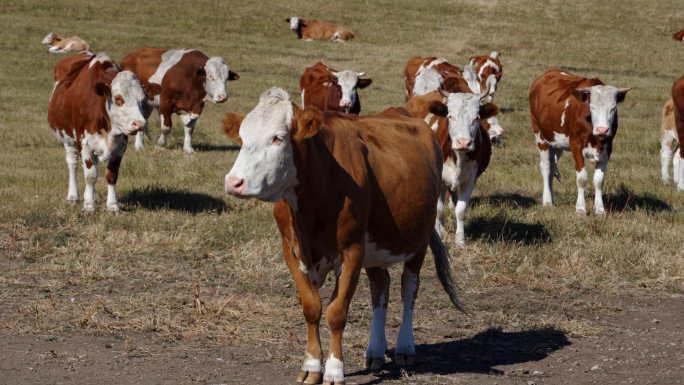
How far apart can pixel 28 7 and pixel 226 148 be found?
85.2ft

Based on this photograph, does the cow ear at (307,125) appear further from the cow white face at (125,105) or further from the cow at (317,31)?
the cow at (317,31)

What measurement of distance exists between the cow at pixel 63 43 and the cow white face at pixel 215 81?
15.1m

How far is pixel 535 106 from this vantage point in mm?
12508

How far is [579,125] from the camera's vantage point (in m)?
10.9

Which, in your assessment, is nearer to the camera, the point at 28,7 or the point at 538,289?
the point at 538,289

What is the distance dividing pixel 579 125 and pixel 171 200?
572cm

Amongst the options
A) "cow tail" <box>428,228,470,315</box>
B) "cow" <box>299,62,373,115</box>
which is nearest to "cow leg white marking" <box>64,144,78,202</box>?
"cow" <box>299,62,373,115</box>

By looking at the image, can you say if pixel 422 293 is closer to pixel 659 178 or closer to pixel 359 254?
pixel 359 254

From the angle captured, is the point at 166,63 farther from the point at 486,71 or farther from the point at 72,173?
the point at 486,71

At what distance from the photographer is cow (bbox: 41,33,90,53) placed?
2964 cm

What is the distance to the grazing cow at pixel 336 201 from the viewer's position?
443 centimetres

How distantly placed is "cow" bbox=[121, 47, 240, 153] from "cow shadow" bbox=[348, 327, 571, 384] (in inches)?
404

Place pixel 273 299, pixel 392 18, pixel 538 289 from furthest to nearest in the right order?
pixel 392 18 → pixel 538 289 → pixel 273 299

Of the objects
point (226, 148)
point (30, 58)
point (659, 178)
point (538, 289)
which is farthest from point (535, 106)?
point (30, 58)
